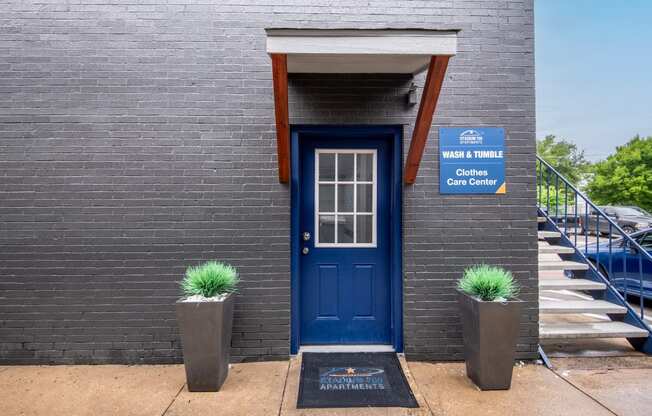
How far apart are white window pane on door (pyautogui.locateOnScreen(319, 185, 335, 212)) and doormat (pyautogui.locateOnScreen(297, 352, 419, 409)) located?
4.94 feet

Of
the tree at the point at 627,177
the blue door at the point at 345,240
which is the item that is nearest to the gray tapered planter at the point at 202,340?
the blue door at the point at 345,240

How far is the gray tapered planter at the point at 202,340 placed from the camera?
3.07 m

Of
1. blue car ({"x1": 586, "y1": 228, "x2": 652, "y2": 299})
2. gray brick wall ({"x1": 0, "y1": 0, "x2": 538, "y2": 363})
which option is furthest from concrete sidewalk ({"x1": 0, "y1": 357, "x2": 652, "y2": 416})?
blue car ({"x1": 586, "y1": 228, "x2": 652, "y2": 299})

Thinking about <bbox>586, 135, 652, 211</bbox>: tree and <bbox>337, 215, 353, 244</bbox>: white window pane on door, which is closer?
<bbox>337, 215, 353, 244</bbox>: white window pane on door

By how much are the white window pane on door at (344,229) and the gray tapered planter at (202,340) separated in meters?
1.44

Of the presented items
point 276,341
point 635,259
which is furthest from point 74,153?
point 635,259

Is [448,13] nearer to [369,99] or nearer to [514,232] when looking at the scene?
[369,99]

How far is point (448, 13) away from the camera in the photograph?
3785mm

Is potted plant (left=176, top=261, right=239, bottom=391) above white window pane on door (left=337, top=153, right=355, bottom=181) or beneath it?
beneath

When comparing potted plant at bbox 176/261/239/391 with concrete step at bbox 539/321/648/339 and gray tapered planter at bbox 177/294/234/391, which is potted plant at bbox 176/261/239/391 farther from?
concrete step at bbox 539/321/648/339

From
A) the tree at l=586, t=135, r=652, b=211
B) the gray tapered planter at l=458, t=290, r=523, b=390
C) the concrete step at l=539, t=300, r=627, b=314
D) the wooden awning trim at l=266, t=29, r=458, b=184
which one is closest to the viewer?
the wooden awning trim at l=266, t=29, r=458, b=184

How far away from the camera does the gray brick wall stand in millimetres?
3689

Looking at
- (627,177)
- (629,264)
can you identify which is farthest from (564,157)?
(629,264)

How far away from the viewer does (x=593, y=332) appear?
3.83 m
